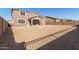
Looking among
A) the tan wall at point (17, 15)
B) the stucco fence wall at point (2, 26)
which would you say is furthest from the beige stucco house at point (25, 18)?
the stucco fence wall at point (2, 26)

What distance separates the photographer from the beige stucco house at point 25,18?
21.7 ft

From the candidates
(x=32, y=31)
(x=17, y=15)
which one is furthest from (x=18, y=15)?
(x=32, y=31)

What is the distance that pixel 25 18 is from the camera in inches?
265

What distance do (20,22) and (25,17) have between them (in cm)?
30

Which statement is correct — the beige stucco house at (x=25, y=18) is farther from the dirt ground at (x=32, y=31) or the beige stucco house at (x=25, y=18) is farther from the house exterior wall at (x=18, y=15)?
the dirt ground at (x=32, y=31)

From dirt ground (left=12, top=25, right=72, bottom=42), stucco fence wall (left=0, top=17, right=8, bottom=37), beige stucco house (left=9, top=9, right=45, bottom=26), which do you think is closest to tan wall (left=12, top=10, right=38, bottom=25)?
beige stucco house (left=9, top=9, right=45, bottom=26)

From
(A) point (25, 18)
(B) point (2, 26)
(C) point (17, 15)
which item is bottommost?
(B) point (2, 26)

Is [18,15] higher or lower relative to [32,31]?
higher

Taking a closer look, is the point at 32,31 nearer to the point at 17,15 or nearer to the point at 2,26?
the point at 17,15

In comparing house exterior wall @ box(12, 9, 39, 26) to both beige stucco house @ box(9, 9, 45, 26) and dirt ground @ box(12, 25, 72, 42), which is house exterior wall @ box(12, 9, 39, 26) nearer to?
beige stucco house @ box(9, 9, 45, 26)
